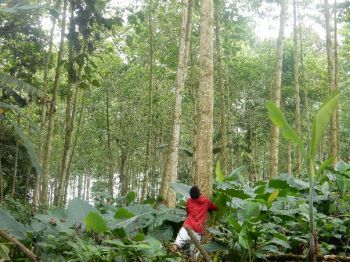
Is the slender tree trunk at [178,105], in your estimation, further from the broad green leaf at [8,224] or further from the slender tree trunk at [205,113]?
the broad green leaf at [8,224]

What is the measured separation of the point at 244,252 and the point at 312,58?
741 inches

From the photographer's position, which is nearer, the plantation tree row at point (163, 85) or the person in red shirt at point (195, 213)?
the person in red shirt at point (195, 213)

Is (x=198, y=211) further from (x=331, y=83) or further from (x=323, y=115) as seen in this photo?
(x=331, y=83)

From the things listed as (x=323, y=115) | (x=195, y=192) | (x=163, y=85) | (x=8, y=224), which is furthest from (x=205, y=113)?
(x=163, y=85)

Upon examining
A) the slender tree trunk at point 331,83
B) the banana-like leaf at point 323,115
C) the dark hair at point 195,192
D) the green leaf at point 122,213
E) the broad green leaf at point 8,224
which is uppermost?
the slender tree trunk at point 331,83

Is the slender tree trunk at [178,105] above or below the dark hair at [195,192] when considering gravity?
above

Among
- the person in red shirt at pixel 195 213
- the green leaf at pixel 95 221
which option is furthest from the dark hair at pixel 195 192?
the green leaf at pixel 95 221

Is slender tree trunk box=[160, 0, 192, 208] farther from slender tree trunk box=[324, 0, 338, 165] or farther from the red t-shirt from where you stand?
the red t-shirt

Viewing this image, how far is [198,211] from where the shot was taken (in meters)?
4.66

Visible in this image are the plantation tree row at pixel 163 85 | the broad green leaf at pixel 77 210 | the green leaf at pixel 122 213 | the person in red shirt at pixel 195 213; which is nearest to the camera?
the green leaf at pixel 122 213

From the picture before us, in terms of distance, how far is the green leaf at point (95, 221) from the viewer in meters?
3.23

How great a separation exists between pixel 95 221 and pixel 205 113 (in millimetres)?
2615

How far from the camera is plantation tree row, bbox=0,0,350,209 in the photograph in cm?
856

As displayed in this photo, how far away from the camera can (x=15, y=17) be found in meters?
7.96
